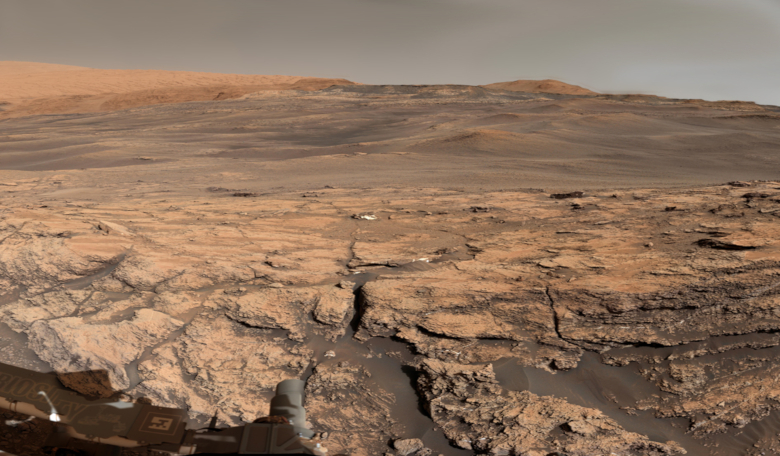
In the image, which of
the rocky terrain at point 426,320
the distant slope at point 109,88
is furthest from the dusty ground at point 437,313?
the distant slope at point 109,88

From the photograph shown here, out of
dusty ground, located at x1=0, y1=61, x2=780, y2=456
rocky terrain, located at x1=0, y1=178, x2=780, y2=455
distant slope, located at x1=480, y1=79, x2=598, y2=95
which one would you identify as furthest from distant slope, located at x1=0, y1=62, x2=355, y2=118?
rocky terrain, located at x1=0, y1=178, x2=780, y2=455

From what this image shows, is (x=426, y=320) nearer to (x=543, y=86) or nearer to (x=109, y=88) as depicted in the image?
(x=109, y=88)

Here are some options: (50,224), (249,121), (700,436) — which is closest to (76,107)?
(249,121)

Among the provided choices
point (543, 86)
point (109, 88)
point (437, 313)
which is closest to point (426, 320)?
point (437, 313)

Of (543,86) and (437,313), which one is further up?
(543,86)

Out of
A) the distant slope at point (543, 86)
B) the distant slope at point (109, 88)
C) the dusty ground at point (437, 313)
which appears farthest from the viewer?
the distant slope at point (543, 86)

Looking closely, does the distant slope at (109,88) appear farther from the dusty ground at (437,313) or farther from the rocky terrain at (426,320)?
the rocky terrain at (426,320)

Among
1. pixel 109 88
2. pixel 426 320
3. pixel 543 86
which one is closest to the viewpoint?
pixel 426 320

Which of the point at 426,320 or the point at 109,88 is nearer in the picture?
the point at 426,320

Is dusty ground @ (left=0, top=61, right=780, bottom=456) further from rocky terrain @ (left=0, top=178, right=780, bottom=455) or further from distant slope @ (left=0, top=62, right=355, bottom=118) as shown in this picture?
distant slope @ (left=0, top=62, right=355, bottom=118)
